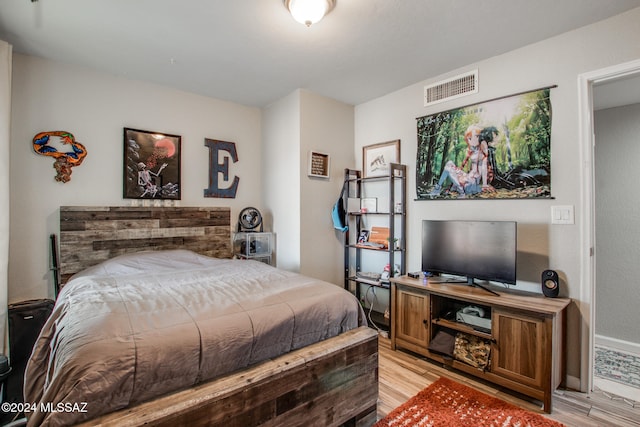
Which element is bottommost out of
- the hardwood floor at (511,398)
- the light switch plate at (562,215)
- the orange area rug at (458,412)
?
the hardwood floor at (511,398)

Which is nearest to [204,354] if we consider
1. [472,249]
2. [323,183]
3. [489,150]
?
[472,249]

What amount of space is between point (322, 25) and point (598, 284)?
3.65 meters

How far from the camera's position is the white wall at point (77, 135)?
8.14 ft

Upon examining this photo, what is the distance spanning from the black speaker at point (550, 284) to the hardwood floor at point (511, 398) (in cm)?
69

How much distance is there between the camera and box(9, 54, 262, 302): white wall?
248 centimetres

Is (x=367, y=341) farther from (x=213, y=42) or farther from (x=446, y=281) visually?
(x=213, y=42)

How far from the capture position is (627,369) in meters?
2.52

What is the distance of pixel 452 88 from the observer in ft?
9.20

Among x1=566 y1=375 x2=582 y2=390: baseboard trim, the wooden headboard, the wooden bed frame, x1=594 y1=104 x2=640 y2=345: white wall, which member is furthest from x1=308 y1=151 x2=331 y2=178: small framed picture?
x1=594 y1=104 x2=640 y2=345: white wall

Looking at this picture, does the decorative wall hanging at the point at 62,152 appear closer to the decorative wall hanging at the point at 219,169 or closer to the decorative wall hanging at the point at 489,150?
the decorative wall hanging at the point at 219,169

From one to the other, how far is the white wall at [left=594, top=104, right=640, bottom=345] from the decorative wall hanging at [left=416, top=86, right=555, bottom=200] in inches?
57.4

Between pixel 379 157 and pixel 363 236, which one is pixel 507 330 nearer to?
pixel 363 236

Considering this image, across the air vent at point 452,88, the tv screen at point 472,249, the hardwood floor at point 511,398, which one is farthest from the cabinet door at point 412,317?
the air vent at point 452,88

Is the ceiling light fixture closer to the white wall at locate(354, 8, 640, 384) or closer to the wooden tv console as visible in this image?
the white wall at locate(354, 8, 640, 384)
